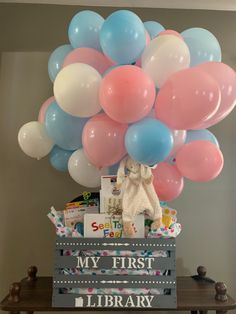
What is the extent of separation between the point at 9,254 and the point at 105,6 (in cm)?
143

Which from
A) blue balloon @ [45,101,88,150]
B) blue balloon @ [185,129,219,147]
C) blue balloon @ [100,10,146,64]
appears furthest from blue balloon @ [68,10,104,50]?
blue balloon @ [185,129,219,147]

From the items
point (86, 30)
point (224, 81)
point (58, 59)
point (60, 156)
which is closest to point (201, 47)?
point (224, 81)

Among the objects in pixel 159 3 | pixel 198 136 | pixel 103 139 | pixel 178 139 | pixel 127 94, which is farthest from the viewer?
pixel 159 3

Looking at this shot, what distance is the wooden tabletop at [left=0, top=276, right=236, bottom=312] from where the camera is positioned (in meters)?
1.18

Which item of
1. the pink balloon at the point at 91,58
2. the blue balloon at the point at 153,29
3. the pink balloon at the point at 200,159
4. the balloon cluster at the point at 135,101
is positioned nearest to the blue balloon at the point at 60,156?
the balloon cluster at the point at 135,101

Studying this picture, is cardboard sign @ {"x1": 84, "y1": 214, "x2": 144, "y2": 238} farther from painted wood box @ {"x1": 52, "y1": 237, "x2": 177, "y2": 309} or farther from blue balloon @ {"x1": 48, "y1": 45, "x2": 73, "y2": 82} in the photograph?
blue balloon @ {"x1": 48, "y1": 45, "x2": 73, "y2": 82}

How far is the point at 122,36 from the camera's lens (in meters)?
1.12

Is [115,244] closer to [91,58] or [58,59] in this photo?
[91,58]

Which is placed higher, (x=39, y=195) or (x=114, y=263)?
(x=39, y=195)

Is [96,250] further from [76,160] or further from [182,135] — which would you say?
[182,135]

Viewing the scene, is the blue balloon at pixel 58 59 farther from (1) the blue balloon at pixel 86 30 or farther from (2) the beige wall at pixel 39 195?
(2) the beige wall at pixel 39 195

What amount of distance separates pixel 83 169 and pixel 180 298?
606 mm

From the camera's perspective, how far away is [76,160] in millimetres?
1326

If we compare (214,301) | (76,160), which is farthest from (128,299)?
(76,160)
